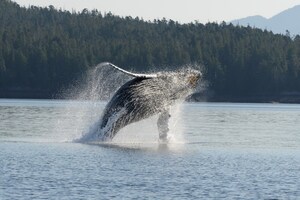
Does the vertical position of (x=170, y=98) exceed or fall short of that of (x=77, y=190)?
it exceeds it

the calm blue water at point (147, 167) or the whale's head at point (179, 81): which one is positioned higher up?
the whale's head at point (179, 81)

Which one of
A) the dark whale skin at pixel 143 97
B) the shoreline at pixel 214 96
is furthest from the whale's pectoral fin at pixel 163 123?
the shoreline at pixel 214 96

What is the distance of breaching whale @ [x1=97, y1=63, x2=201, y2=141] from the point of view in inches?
1913

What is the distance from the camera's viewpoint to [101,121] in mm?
50594

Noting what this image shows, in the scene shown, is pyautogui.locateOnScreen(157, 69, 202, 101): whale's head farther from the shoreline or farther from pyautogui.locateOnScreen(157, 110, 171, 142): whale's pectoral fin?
the shoreline

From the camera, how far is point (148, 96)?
49125 mm

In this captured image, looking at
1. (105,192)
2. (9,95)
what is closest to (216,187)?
(105,192)

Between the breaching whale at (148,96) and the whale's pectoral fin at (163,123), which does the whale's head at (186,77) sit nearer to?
the breaching whale at (148,96)

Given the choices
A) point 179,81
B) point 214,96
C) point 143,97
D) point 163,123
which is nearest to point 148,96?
point 143,97

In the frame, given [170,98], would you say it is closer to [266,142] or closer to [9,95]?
[266,142]

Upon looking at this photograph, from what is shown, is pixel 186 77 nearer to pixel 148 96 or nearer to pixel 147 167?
pixel 148 96

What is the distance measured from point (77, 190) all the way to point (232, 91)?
157233mm

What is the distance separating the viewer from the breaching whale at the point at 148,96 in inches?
1913

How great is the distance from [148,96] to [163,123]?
2.53 meters
